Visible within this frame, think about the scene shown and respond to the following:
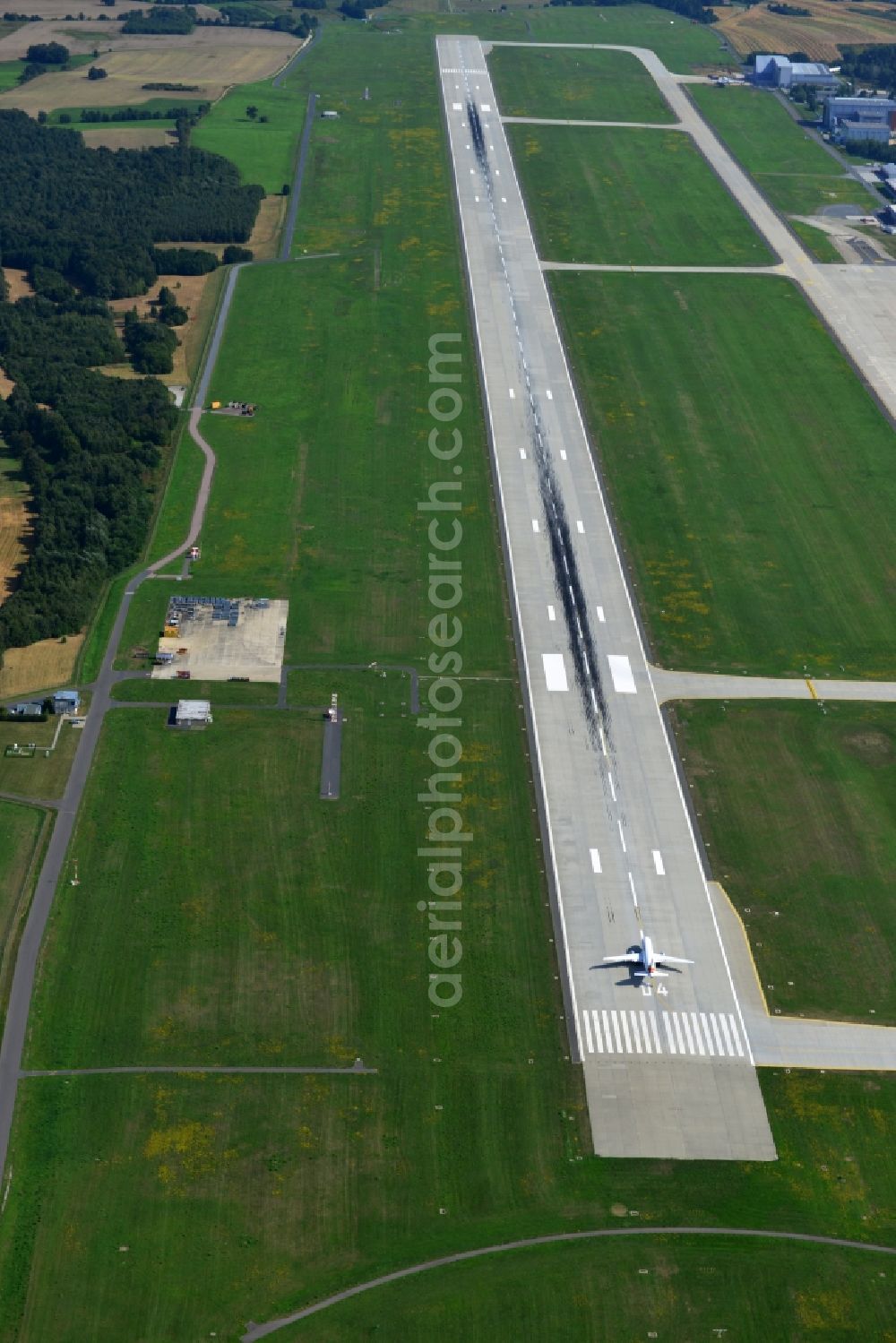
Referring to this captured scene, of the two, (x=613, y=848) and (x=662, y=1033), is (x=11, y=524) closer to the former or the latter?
(x=613, y=848)

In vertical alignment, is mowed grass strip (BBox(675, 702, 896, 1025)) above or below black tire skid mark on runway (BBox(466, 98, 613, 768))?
below

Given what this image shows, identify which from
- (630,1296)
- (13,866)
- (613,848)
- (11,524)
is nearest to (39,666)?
(13,866)

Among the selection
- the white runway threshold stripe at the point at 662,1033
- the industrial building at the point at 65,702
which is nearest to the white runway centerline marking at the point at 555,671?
the white runway threshold stripe at the point at 662,1033

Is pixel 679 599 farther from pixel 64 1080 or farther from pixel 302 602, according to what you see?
pixel 64 1080

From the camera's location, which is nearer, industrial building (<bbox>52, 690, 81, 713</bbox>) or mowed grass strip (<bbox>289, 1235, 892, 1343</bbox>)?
mowed grass strip (<bbox>289, 1235, 892, 1343</bbox>)

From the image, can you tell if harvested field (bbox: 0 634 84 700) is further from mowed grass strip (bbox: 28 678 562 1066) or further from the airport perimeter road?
the airport perimeter road

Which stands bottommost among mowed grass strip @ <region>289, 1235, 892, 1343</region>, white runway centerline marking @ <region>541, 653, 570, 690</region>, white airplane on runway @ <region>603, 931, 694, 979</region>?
mowed grass strip @ <region>289, 1235, 892, 1343</region>

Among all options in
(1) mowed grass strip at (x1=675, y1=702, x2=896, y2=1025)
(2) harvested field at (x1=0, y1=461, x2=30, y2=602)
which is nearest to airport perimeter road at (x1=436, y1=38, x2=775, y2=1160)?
(1) mowed grass strip at (x1=675, y1=702, x2=896, y2=1025)
